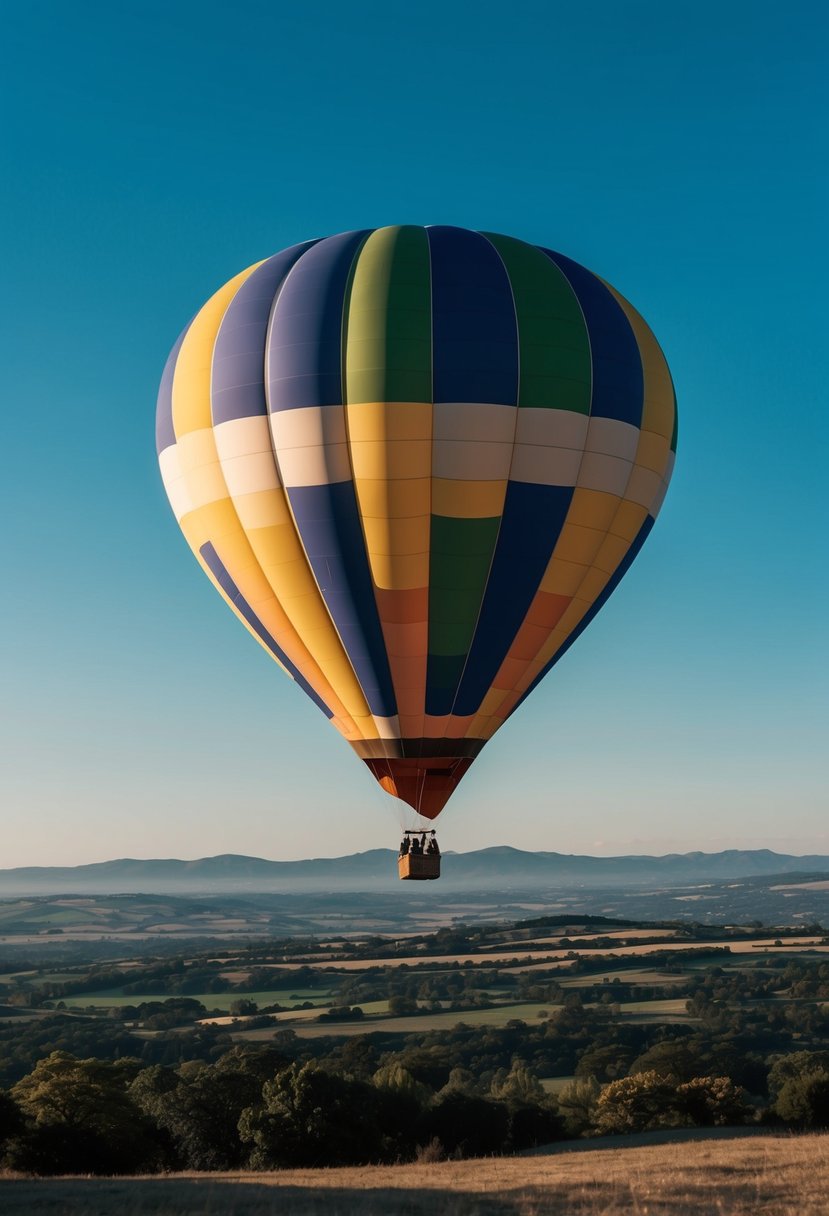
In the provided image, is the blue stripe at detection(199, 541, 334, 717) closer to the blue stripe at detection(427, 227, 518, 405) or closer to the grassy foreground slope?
the blue stripe at detection(427, 227, 518, 405)

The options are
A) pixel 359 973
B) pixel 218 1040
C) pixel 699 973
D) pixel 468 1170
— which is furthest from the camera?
pixel 359 973

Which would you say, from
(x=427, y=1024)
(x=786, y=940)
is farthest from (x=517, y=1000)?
(x=786, y=940)

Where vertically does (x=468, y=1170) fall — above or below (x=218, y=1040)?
above

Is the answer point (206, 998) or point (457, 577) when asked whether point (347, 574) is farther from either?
point (206, 998)

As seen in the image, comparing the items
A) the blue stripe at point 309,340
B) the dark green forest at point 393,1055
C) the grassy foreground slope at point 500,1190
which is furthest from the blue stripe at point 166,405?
the dark green forest at point 393,1055

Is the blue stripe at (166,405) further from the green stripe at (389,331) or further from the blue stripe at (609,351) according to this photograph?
the blue stripe at (609,351)

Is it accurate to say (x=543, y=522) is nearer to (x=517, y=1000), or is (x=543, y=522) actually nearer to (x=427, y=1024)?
(x=427, y=1024)

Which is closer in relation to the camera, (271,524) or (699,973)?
(271,524)
